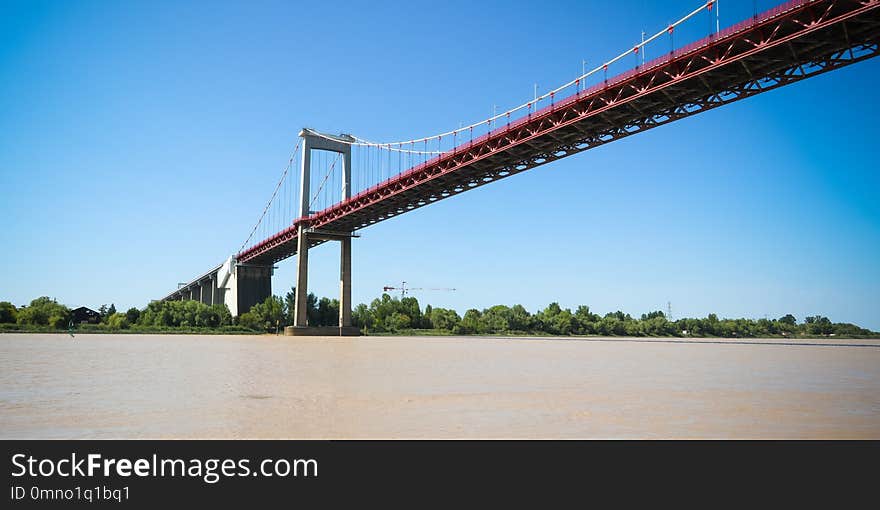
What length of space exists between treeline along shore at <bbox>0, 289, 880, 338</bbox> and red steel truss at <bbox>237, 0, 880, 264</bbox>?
28.8 meters

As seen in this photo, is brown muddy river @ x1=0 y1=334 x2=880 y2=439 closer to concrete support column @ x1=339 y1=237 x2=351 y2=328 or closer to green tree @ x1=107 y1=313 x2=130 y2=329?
concrete support column @ x1=339 y1=237 x2=351 y2=328

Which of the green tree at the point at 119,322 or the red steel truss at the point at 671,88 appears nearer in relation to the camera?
the red steel truss at the point at 671,88

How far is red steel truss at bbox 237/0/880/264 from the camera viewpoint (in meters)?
21.4

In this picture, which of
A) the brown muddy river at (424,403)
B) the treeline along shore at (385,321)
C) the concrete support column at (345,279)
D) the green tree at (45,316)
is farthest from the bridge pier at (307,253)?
the brown muddy river at (424,403)

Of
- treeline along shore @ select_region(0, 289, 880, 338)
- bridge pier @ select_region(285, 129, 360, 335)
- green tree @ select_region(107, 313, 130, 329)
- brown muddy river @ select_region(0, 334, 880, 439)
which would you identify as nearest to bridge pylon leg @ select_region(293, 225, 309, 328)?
bridge pier @ select_region(285, 129, 360, 335)

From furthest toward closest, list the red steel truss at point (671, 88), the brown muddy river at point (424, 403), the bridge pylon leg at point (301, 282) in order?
1. the bridge pylon leg at point (301, 282)
2. the red steel truss at point (671, 88)
3. the brown muddy river at point (424, 403)

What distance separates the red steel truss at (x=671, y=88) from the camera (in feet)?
70.2

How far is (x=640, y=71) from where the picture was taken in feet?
89.8

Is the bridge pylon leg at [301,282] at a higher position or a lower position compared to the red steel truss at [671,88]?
lower

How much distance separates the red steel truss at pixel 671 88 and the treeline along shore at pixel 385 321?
2882 cm

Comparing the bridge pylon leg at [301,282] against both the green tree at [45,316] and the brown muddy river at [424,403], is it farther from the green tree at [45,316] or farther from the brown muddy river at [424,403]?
the brown muddy river at [424,403]

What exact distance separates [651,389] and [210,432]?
9.03m

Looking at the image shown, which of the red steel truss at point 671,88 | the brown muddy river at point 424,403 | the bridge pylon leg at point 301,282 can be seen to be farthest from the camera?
the bridge pylon leg at point 301,282
